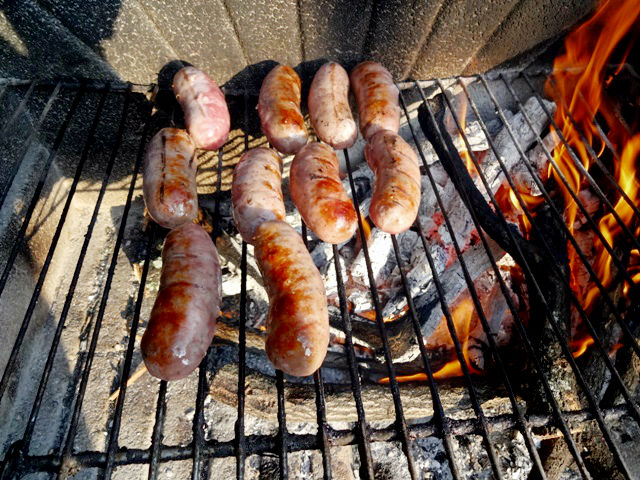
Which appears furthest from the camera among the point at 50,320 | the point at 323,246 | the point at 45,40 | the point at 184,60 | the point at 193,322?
the point at 323,246

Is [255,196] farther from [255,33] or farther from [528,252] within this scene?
[528,252]

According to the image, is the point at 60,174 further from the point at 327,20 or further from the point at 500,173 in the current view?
the point at 500,173

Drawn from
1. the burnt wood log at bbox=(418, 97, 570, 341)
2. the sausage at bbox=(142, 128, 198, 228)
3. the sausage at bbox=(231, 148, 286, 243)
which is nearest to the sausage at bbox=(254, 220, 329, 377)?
the sausage at bbox=(231, 148, 286, 243)

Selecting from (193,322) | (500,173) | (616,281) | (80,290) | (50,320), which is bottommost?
(193,322)

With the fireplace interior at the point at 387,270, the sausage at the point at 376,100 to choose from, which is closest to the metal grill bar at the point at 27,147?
the fireplace interior at the point at 387,270

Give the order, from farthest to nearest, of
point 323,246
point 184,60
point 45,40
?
point 323,246, point 184,60, point 45,40

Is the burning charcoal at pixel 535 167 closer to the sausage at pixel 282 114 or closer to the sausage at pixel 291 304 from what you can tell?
the sausage at pixel 282 114

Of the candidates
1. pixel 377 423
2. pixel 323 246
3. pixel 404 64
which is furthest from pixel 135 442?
pixel 404 64

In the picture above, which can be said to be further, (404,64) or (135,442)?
(404,64)
